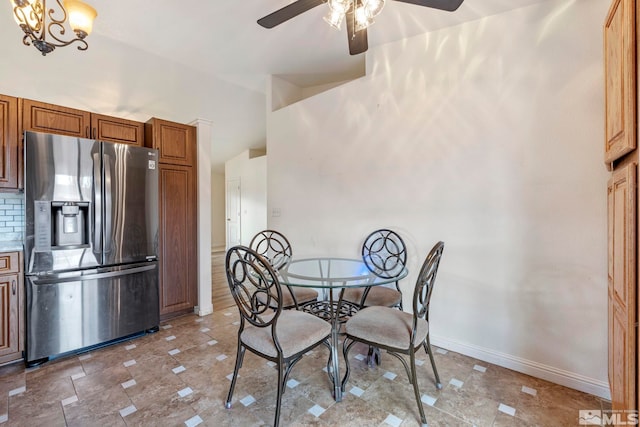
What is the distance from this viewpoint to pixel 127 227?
259cm

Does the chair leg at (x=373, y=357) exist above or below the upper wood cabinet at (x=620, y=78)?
below

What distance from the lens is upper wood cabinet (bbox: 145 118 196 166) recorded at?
9.69 ft

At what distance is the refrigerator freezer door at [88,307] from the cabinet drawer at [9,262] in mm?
116

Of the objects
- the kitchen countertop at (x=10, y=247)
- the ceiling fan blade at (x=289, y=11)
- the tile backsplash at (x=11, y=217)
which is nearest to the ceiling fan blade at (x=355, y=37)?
the ceiling fan blade at (x=289, y=11)

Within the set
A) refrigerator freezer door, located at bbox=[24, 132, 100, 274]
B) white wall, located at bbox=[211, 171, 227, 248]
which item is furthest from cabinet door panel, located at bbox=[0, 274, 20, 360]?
white wall, located at bbox=[211, 171, 227, 248]

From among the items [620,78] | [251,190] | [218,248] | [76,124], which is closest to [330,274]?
[620,78]

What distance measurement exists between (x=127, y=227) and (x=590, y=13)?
151 inches

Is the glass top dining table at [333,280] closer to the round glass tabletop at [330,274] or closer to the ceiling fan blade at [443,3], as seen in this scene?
the round glass tabletop at [330,274]

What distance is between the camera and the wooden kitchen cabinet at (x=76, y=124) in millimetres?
2338

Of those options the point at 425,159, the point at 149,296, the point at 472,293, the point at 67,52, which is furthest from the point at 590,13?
the point at 67,52

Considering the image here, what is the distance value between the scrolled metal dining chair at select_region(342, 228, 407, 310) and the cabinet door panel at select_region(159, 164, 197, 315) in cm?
184

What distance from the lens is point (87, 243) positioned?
2.39 metres

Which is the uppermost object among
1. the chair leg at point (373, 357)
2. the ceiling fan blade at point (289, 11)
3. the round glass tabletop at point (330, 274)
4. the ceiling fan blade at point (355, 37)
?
the ceiling fan blade at point (289, 11)

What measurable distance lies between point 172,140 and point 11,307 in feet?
6.23
